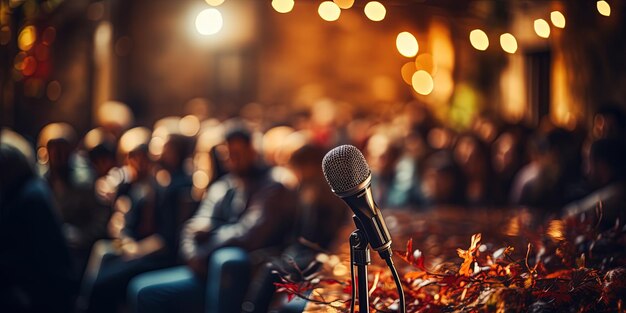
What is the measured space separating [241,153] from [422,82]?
59.0 ft

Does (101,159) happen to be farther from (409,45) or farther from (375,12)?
(409,45)

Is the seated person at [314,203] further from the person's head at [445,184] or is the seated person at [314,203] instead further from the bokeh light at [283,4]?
the person's head at [445,184]

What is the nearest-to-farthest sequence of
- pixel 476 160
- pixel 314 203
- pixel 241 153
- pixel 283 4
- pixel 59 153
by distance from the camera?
Result: pixel 314 203 < pixel 241 153 < pixel 283 4 < pixel 59 153 < pixel 476 160

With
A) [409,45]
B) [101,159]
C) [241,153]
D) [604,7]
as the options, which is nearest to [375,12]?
[101,159]

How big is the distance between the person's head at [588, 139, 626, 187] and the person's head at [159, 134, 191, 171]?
3.29 metres

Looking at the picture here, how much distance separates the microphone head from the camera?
6.62ft

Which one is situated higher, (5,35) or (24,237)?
(5,35)

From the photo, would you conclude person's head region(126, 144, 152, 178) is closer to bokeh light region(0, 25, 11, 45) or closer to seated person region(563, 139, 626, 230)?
bokeh light region(0, 25, 11, 45)

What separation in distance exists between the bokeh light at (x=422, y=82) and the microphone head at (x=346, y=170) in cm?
1974

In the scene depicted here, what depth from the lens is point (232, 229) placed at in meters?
5.26

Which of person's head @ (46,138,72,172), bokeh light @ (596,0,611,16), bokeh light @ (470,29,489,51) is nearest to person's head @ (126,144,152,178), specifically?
person's head @ (46,138,72,172)

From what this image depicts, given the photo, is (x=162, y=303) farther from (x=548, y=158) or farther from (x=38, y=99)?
(x=38, y=99)

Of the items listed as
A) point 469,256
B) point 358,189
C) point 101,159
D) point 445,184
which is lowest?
point 445,184

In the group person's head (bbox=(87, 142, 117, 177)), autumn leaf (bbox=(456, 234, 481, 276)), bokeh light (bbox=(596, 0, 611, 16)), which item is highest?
bokeh light (bbox=(596, 0, 611, 16))
